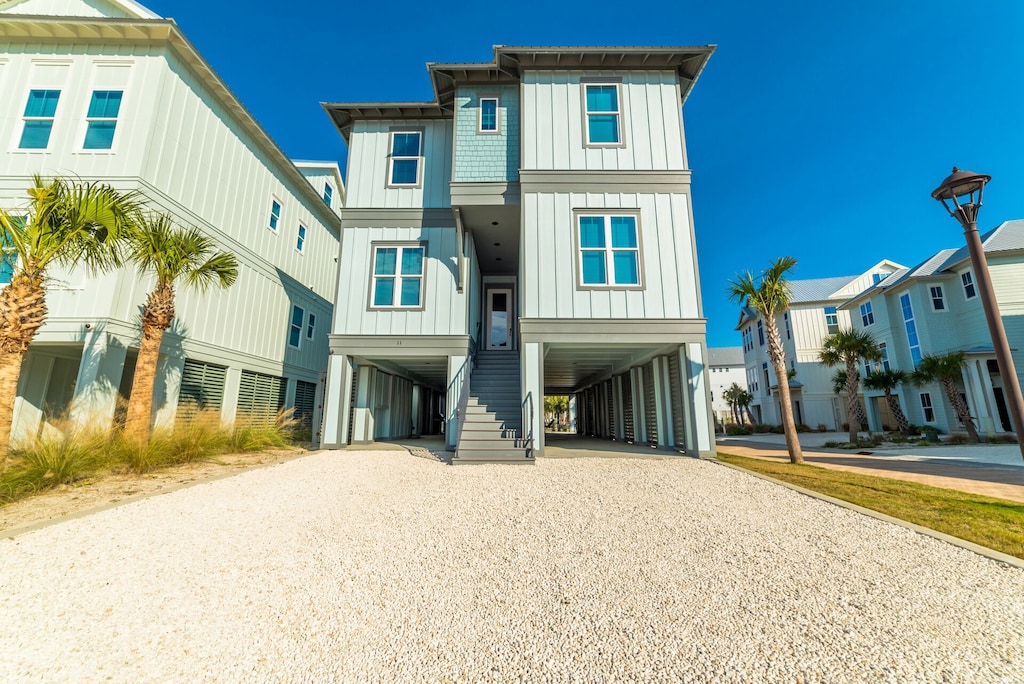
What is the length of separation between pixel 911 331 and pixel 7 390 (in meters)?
30.9

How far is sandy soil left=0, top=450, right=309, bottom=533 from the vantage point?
4910mm

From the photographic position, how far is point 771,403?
2884cm

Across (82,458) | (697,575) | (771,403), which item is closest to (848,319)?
(771,403)

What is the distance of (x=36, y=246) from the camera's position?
6.17 meters

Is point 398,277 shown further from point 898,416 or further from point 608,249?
point 898,416

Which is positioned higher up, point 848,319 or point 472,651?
point 848,319

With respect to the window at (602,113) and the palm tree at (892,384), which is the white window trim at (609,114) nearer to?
the window at (602,113)

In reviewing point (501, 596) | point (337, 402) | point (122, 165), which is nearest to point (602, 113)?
point (337, 402)

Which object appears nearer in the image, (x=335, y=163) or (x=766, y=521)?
(x=766, y=521)

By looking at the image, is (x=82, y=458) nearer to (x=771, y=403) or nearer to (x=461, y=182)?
(x=461, y=182)

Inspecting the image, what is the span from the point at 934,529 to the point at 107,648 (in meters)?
7.28

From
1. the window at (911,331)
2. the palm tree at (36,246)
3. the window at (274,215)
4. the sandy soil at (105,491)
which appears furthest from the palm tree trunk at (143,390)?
the window at (911,331)

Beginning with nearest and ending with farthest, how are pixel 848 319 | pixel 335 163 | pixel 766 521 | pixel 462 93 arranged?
pixel 766 521
pixel 462 93
pixel 335 163
pixel 848 319

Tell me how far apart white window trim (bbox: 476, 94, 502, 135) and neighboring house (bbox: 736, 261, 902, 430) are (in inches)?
899
